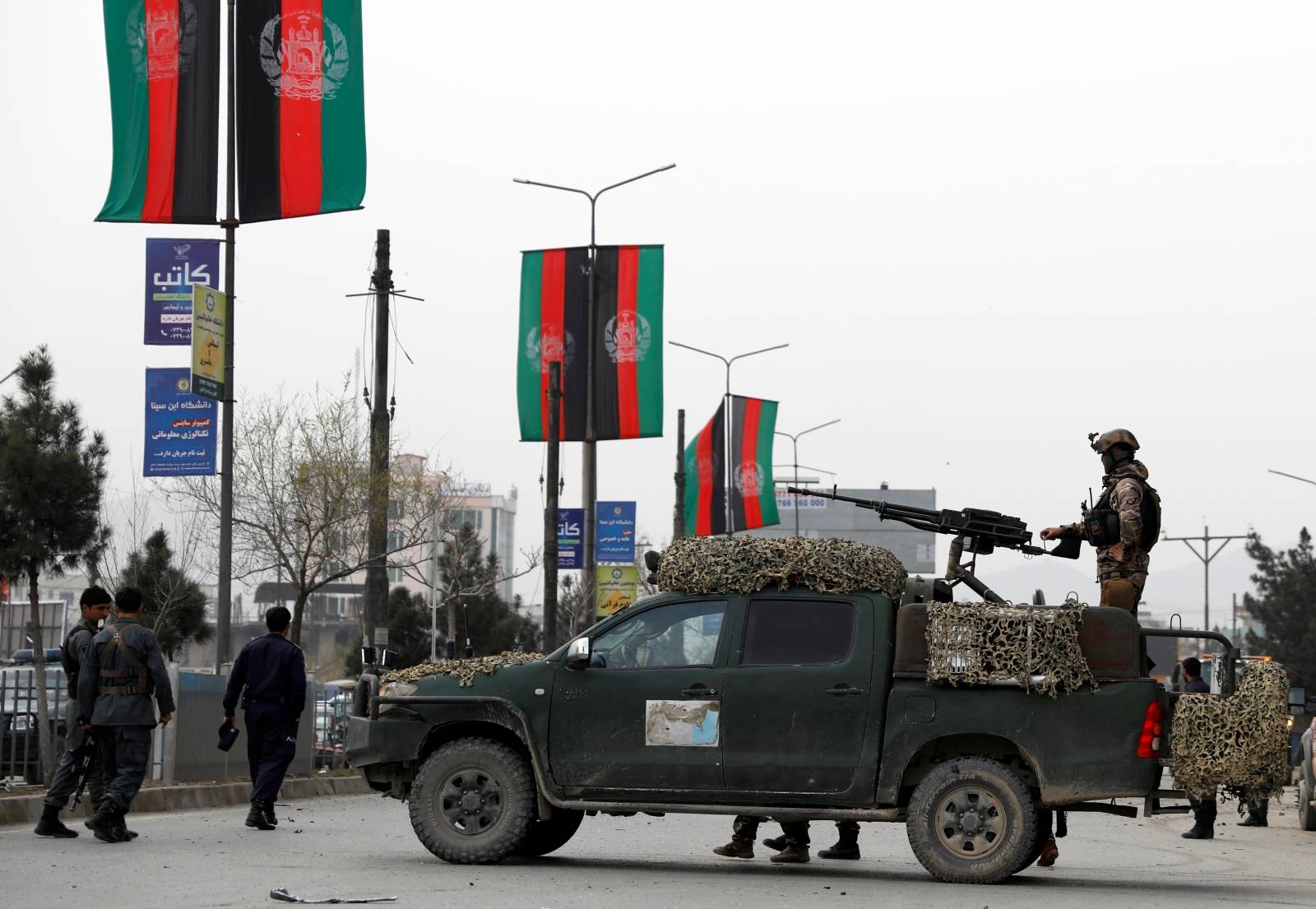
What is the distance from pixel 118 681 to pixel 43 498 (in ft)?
29.3

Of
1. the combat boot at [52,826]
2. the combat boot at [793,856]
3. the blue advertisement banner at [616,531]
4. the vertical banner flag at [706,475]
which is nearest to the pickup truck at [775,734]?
the combat boot at [793,856]

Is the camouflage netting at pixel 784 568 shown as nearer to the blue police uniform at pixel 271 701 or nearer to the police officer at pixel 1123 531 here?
the police officer at pixel 1123 531

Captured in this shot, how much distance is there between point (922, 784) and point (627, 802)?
1.86m

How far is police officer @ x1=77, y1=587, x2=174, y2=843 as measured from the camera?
1342 cm

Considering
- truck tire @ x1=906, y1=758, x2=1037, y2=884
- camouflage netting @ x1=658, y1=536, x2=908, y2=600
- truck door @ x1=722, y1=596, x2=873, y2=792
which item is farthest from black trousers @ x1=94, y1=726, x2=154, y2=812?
truck tire @ x1=906, y1=758, x2=1037, y2=884

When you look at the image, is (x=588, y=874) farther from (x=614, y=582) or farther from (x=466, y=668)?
(x=614, y=582)

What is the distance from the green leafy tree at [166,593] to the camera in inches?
1500

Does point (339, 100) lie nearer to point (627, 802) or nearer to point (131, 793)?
point (131, 793)

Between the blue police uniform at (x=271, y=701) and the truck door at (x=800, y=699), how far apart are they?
4.44 meters

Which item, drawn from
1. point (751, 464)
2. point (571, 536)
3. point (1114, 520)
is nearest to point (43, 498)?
point (1114, 520)

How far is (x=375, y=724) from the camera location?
12586 millimetres

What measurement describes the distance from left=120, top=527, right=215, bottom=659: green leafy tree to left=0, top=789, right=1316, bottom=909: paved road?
2206 centimetres

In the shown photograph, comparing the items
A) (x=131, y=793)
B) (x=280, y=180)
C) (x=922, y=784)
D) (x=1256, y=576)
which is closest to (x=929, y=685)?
(x=922, y=784)

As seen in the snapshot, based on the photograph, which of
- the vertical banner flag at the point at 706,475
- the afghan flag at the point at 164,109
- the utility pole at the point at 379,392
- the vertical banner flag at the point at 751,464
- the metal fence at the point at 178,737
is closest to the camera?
the metal fence at the point at 178,737
